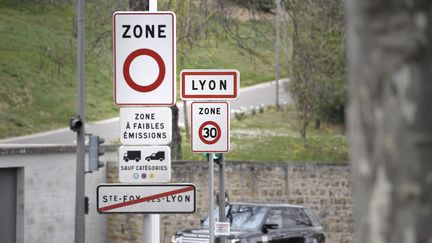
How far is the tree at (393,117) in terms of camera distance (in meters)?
3.45

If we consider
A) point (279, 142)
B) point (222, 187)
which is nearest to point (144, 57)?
point (222, 187)

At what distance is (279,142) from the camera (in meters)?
42.1

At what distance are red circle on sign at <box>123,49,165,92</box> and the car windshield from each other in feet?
42.3

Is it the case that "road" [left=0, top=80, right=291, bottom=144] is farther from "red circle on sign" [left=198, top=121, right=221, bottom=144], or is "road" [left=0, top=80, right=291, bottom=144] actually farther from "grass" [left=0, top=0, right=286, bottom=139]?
"red circle on sign" [left=198, top=121, right=221, bottom=144]

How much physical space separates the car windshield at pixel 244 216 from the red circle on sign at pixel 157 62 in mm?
12885

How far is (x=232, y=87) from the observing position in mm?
15148

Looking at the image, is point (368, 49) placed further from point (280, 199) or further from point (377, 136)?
point (280, 199)

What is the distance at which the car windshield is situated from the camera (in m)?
22.4

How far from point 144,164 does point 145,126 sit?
30 cm

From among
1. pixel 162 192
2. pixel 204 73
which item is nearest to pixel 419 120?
pixel 162 192

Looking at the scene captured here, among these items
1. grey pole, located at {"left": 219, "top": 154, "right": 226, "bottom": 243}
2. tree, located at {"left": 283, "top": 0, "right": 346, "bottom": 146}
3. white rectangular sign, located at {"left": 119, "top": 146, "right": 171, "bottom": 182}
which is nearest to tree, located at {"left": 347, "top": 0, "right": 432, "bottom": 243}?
white rectangular sign, located at {"left": 119, "top": 146, "right": 171, "bottom": 182}

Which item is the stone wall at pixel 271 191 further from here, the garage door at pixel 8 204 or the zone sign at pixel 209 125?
the zone sign at pixel 209 125

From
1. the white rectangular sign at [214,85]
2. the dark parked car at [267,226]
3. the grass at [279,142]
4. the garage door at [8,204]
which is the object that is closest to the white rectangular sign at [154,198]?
the white rectangular sign at [214,85]

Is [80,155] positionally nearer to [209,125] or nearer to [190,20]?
[190,20]
